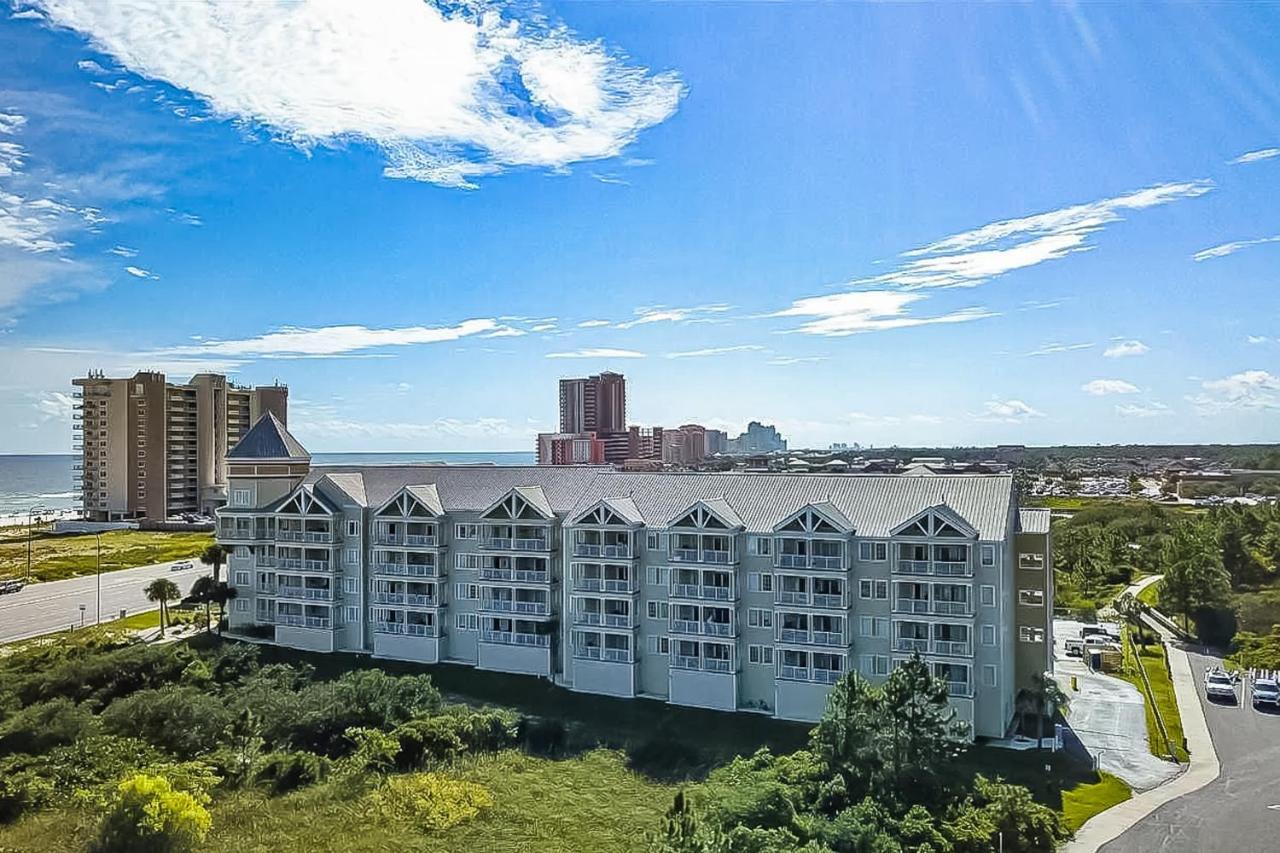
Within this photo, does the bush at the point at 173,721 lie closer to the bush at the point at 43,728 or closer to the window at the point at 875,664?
the bush at the point at 43,728

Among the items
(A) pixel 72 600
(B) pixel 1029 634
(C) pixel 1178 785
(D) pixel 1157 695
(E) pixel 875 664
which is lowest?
(C) pixel 1178 785

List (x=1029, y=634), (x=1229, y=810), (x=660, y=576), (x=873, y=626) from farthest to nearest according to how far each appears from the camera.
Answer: (x=660, y=576) < (x=1029, y=634) < (x=873, y=626) < (x=1229, y=810)

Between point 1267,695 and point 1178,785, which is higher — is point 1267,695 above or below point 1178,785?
above

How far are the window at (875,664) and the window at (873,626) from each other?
91 centimetres

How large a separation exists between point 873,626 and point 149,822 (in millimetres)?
27842

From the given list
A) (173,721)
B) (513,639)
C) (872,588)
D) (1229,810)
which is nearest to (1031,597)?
(872,588)

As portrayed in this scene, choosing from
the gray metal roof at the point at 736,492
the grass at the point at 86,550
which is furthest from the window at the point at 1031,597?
the grass at the point at 86,550

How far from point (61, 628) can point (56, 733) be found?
28.9 meters

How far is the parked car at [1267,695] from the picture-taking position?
135ft

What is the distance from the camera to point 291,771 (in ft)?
105

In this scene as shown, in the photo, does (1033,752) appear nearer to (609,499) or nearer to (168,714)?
(609,499)

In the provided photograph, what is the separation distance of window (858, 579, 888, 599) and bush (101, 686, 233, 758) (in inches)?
1087

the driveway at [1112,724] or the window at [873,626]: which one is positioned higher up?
the window at [873,626]

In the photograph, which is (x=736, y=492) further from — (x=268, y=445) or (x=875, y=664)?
(x=268, y=445)
